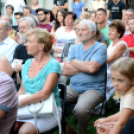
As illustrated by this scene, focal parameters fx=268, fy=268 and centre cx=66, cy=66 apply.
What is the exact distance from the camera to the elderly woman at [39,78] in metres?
2.68

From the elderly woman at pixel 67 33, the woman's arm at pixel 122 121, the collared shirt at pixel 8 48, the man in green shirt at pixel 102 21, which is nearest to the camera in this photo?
the woman's arm at pixel 122 121

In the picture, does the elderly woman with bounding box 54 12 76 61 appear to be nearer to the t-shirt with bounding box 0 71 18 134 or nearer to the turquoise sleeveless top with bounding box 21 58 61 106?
the turquoise sleeveless top with bounding box 21 58 61 106

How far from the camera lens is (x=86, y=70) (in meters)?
3.50

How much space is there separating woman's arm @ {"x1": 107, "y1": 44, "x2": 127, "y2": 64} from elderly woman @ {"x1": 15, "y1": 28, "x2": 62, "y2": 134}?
1538mm

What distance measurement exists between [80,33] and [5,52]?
1.31 metres

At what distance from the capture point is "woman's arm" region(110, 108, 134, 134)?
2165mm

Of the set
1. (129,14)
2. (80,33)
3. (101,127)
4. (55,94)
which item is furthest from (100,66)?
(129,14)

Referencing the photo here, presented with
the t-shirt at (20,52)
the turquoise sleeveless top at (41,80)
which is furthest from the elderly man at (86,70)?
the t-shirt at (20,52)

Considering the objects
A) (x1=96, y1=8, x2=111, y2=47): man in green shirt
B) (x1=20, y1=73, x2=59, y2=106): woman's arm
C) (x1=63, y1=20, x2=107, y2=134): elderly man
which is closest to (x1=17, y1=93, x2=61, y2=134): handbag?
(x1=20, y1=73, x2=59, y2=106): woman's arm

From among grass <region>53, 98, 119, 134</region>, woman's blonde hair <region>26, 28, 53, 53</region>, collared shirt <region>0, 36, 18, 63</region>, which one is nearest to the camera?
woman's blonde hair <region>26, 28, 53, 53</region>

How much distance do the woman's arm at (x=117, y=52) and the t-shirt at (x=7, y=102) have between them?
2.60 meters

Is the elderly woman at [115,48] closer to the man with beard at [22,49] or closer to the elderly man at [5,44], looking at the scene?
the man with beard at [22,49]

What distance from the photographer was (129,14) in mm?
A: 6523

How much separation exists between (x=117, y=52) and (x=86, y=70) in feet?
3.43
